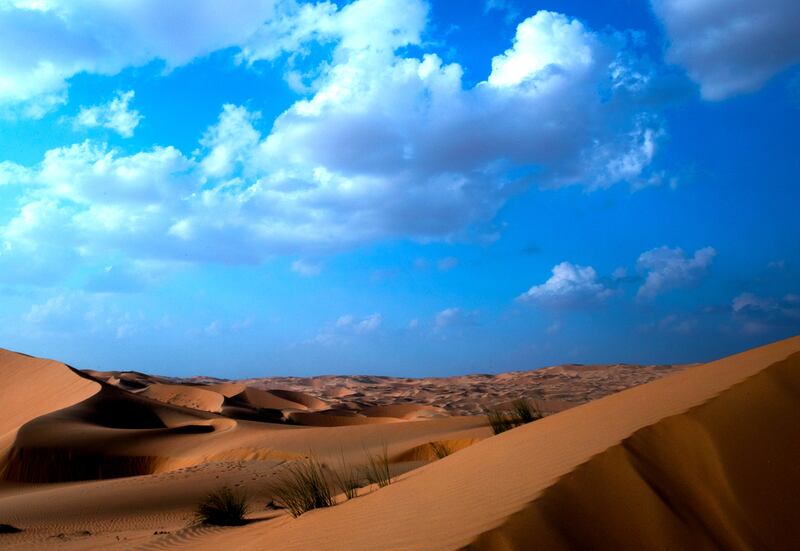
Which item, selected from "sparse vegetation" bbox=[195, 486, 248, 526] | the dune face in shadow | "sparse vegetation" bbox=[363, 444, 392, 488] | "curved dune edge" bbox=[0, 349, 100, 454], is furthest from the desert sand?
"curved dune edge" bbox=[0, 349, 100, 454]

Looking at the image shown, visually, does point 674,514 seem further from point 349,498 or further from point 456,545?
point 349,498

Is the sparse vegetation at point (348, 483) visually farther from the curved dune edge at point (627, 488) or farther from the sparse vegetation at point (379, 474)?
the curved dune edge at point (627, 488)

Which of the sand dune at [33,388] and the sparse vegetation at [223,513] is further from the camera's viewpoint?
the sand dune at [33,388]

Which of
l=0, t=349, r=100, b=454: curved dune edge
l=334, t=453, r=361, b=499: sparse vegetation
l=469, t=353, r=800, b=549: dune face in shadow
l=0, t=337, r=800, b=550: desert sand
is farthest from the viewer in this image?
l=0, t=349, r=100, b=454: curved dune edge

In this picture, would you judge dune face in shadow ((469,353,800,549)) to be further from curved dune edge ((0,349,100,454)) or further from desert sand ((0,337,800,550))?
curved dune edge ((0,349,100,454))

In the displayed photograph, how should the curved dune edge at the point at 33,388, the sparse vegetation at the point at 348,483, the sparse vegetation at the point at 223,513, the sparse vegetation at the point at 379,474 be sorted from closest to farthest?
1. the sparse vegetation at the point at 348,483
2. the sparse vegetation at the point at 379,474
3. the sparse vegetation at the point at 223,513
4. the curved dune edge at the point at 33,388

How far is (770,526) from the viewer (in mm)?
3293

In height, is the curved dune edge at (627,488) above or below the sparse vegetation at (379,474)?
above

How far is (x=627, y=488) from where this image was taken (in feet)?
11.0

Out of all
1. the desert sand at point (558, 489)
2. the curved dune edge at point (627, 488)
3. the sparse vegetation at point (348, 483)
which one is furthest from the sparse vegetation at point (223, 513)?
the curved dune edge at point (627, 488)

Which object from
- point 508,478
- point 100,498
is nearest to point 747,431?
point 508,478

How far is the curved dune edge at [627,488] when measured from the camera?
3053 millimetres

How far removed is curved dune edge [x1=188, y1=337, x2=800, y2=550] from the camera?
120 inches

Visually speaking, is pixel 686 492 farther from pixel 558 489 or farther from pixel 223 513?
pixel 223 513
